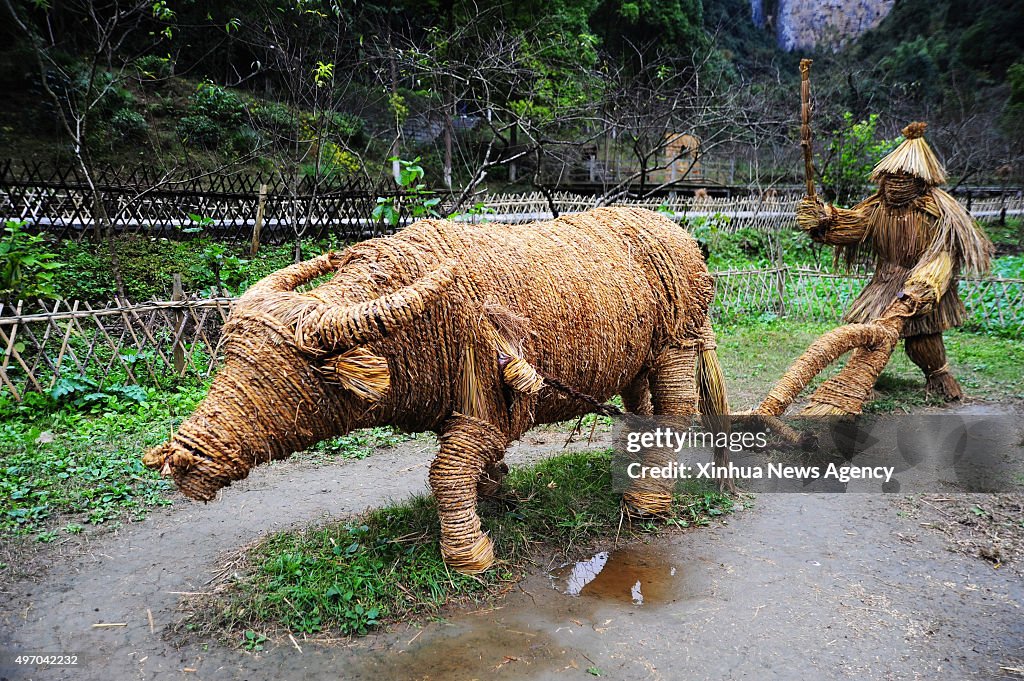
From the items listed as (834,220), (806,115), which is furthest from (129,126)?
(834,220)

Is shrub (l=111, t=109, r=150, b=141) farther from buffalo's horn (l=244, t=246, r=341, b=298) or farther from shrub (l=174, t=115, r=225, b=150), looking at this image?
buffalo's horn (l=244, t=246, r=341, b=298)

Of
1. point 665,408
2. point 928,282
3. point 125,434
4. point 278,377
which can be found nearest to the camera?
point 278,377

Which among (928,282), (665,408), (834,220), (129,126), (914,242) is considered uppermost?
(129,126)

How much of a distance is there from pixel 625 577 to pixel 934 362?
5.16m

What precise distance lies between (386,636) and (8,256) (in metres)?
6.79

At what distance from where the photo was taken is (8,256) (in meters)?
7.27

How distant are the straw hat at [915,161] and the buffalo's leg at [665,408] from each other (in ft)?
11.7

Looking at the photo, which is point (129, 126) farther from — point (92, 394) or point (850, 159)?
point (850, 159)

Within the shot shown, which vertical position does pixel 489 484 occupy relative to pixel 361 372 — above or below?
below

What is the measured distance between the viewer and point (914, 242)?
6.54m

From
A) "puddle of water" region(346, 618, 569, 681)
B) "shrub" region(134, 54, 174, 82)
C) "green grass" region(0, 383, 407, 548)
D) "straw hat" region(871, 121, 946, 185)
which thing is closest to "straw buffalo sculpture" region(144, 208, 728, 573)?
"puddle of water" region(346, 618, 569, 681)

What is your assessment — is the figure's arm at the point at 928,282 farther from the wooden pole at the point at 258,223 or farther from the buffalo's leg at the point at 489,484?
the wooden pole at the point at 258,223

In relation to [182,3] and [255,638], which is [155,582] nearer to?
[255,638]

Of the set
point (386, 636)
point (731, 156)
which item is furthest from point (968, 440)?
point (731, 156)
